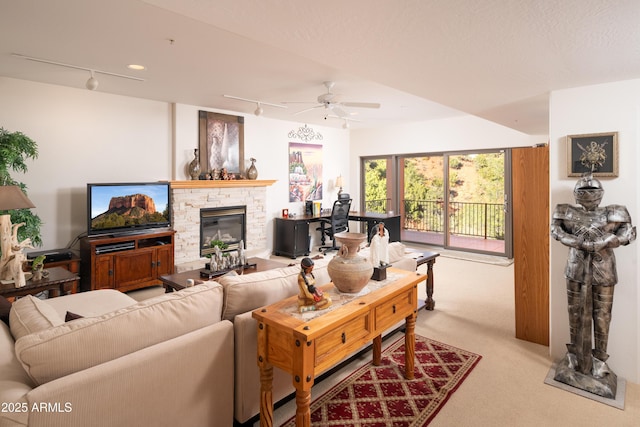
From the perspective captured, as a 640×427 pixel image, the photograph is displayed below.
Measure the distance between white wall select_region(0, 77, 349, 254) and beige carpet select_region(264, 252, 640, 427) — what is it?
398 centimetres

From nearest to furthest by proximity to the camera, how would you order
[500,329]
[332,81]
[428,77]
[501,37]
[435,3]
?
[435,3] → [501,37] → [428,77] → [500,329] → [332,81]

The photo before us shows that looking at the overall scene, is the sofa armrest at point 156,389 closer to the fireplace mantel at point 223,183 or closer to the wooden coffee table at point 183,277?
the wooden coffee table at point 183,277

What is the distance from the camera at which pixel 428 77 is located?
8.39 feet

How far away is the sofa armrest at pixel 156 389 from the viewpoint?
1.33 m

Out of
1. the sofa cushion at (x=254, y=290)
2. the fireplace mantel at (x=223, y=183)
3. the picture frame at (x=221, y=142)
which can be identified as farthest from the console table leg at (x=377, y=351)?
the picture frame at (x=221, y=142)

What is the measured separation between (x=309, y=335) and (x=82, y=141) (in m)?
4.47

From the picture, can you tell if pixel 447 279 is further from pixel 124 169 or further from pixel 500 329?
pixel 124 169

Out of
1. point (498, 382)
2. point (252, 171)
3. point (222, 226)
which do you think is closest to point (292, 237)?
point (222, 226)

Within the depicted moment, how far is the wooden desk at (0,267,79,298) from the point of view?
114 inches

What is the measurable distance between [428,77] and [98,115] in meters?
4.26

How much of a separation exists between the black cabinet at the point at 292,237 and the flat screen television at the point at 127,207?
2169 mm

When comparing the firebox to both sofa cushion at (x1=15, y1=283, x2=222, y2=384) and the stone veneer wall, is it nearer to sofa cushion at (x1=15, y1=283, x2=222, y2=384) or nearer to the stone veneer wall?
the stone veneer wall

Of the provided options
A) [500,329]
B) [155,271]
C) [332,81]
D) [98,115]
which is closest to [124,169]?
[98,115]

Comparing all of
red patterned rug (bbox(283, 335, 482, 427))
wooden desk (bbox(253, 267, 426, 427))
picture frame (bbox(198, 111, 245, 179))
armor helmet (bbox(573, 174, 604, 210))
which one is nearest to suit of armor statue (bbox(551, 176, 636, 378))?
armor helmet (bbox(573, 174, 604, 210))
